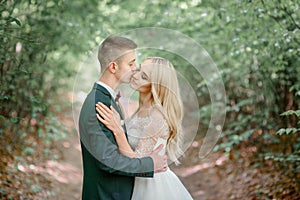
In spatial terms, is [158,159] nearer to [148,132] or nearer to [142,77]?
[148,132]

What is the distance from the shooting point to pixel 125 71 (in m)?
2.68

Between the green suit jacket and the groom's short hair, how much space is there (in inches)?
6.7

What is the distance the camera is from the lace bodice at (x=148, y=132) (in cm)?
285

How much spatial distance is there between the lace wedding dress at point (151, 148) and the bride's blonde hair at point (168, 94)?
5cm

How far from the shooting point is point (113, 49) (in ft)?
8.70

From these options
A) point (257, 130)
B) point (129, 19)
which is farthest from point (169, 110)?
point (129, 19)

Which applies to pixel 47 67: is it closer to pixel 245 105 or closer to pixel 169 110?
pixel 245 105

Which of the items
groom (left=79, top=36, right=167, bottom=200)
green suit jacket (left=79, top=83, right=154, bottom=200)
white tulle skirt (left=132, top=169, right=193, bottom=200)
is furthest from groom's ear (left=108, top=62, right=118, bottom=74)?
white tulle skirt (left=132, top=169, right=193, bottom=200)

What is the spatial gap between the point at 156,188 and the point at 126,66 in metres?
0.92

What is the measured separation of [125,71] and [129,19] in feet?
23.4

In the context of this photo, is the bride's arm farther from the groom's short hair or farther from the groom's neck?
the groom's short hair

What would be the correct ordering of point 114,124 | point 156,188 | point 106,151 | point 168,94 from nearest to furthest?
1. point 106,151
2. point 114,124
3. point 168,94
4. point 156,188

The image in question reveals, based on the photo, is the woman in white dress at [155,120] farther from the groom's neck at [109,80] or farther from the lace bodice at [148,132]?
the groom's neck at [109,80]

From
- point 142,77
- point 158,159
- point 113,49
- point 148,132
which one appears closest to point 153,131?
point 148,132
